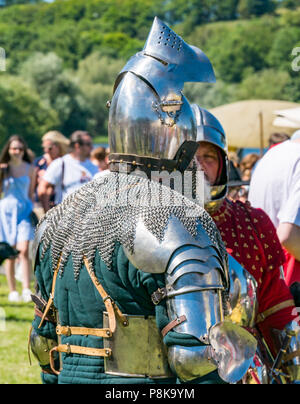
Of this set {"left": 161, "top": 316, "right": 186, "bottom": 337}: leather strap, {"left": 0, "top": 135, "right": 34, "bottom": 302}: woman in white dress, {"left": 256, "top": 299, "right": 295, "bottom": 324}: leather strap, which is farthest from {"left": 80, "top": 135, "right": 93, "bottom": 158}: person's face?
{"left": 161, "top": 316, "right": 186, "bottom": 337}: leather strap

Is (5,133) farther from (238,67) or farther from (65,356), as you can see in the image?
(65,356)

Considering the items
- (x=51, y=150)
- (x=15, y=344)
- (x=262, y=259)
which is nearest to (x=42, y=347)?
(x=262, y=259)

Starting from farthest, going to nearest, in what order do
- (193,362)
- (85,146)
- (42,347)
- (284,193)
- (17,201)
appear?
(17,201) < (85,146) < (284,193) < (42,347) < (193,362)

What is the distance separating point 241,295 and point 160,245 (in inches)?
38.6

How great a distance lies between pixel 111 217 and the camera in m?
2.49

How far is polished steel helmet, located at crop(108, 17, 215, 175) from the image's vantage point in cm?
265

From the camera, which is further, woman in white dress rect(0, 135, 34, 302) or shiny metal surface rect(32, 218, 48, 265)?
woman in white dress rect(0, 135, 34, 302)

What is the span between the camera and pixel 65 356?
262cm

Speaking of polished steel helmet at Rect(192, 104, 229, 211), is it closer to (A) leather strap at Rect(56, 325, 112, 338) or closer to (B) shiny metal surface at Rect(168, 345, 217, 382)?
(A) leather strap at Rect(56, 325, 112, 338)

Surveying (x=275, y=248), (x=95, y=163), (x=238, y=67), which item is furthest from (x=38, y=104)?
(x=275, y=248)

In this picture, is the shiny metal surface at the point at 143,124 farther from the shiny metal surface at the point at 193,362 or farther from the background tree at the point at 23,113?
the background tree at the point at 23,113

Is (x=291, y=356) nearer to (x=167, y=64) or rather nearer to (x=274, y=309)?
(x=274, y=309)

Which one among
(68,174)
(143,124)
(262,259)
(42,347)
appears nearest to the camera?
(143,124)

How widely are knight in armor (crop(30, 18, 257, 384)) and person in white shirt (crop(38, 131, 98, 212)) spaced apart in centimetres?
553
